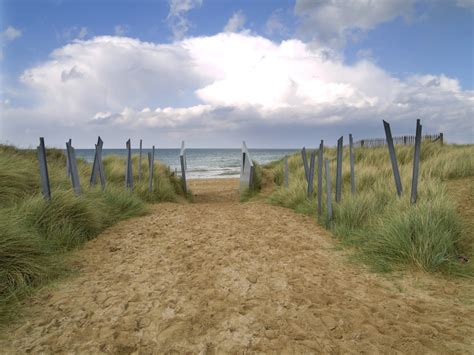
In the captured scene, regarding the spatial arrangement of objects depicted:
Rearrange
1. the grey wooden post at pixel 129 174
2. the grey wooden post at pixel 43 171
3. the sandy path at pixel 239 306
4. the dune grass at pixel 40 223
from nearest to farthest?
the sandy path at pixel 239 306 < the dune grass at pixel 40 223 < the grey wooden post at pixel 43 171 < the grey wooden post at pixel 129 174

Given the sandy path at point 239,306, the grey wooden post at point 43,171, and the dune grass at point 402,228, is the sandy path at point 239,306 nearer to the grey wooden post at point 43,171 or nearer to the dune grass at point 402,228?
the dune grass at point 402,228

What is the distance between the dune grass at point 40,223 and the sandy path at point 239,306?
277mm

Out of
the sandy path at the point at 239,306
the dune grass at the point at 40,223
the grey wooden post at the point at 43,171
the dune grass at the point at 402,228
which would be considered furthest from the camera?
the grey wooden post at the point at 43,171

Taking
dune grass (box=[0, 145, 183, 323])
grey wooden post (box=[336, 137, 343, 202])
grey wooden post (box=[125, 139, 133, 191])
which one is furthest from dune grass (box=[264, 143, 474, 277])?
grey wooden post (box=[125, 139, 133, 191])

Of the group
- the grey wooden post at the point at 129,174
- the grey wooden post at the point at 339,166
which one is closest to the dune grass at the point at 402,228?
the grey wooden post at the point at 339,166

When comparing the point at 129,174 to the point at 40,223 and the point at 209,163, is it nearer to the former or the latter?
the point at 40,223

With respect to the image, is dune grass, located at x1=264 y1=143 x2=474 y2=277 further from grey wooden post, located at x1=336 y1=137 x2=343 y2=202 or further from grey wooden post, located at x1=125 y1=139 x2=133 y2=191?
grey wooden post, located at x1=125 y1=139 x2=133 y2=191

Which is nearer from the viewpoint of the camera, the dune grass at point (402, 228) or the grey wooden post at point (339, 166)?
the dune grass at point (402, 228)

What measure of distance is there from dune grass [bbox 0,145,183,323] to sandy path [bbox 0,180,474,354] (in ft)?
0.91

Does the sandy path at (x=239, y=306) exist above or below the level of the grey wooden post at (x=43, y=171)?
below

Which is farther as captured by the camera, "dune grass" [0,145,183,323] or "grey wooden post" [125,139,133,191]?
"grey wooden post" [125,139,133,191]

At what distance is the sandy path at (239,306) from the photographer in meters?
2.56

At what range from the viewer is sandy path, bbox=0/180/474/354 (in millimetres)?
2562

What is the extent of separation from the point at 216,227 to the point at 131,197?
2.85m
